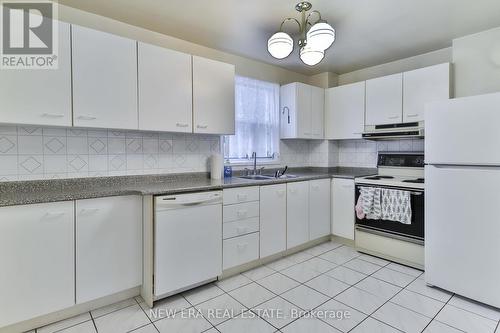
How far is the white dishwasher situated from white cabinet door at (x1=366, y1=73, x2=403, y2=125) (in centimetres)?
217

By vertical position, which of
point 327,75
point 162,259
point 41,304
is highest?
point 327,75

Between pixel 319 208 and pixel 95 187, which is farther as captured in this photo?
pixel 319 208

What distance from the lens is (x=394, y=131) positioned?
301cm

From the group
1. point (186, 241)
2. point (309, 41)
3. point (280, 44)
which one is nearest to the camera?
point (309, 41)

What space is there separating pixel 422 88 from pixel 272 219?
213cm

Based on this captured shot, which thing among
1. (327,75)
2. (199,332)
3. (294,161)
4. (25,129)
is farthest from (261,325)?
(327,75)

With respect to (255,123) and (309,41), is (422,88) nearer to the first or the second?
(309,41)

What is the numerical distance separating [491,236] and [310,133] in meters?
2.14


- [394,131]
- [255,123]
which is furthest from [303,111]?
[394,131]

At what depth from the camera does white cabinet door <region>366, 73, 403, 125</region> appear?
9.86 ft

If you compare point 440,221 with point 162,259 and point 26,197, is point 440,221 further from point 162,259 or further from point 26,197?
point 26,197

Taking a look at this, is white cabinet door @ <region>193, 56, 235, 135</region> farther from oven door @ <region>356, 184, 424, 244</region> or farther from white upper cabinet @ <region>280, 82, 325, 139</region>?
oven door @ <region>356, 184, 424, 244</region>

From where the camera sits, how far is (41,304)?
1717mm

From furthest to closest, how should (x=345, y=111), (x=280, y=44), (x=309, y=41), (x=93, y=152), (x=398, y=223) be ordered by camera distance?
1. (x=345, y=111)
2. (x=398, y=223)
3. (x=93, y=152)
4. (x=280, y=44)
5. (x=309, y=41)
